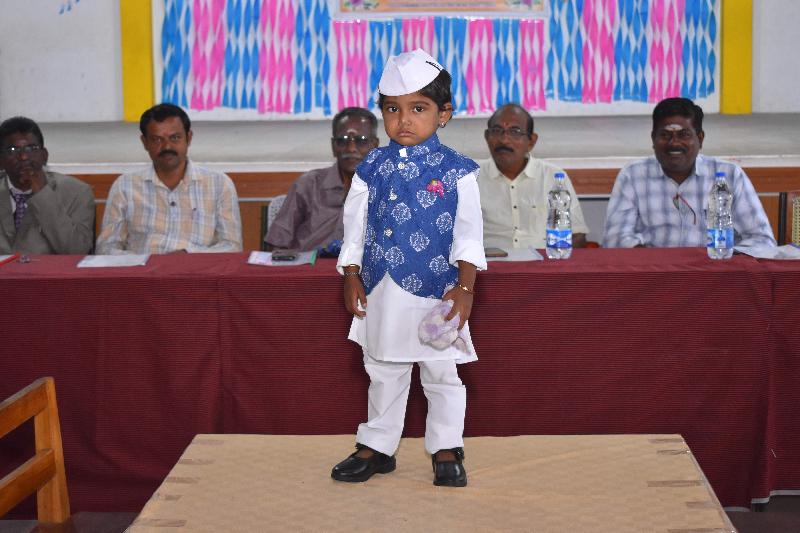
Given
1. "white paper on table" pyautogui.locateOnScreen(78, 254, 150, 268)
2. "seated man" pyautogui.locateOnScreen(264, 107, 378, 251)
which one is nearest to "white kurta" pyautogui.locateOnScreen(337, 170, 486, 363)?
"white paper on table" pyautogui.locateOnScreen(78, 254, 150, 268)

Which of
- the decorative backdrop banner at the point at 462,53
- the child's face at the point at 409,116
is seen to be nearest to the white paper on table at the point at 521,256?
the child's face at the point at 409,116

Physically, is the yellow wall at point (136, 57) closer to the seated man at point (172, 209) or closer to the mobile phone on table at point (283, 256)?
the seated man at point (172, 209)

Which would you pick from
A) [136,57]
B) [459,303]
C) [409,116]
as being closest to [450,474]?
[459,303]

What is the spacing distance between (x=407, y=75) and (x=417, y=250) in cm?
35

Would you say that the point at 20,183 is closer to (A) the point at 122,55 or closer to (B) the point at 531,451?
(A) the point at 122,55

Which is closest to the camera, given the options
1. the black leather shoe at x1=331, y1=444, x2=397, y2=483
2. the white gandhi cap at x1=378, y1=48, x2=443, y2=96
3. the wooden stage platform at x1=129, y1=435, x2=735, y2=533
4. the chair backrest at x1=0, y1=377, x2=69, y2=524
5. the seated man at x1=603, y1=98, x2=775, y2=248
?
the chair backrest at x1=0, y1=377, x2=69, y2=524

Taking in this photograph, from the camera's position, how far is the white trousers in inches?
→ 77.6

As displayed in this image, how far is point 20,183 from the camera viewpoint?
348cm

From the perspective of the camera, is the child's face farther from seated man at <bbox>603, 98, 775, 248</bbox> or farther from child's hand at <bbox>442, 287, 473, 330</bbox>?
seated man at <bbox>603, 98, 775, 248</bbox>

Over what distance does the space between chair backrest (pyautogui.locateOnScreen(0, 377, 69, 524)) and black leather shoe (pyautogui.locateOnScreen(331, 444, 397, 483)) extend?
0.54m

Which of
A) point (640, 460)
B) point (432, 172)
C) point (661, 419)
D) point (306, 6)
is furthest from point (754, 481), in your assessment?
point (306, 6)

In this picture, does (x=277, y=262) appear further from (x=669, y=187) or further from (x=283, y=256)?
(x=669, y=187)

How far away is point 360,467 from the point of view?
197 cm

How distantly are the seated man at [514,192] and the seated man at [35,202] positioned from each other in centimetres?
148
